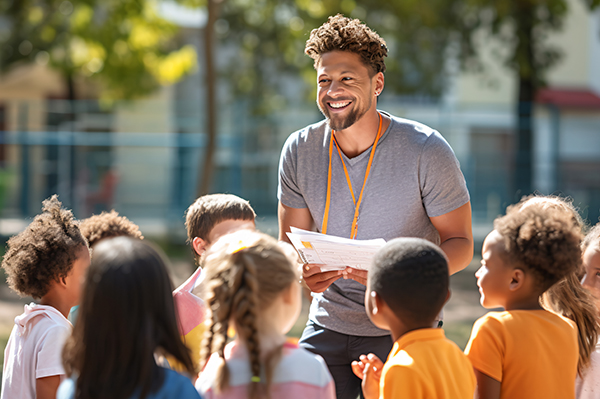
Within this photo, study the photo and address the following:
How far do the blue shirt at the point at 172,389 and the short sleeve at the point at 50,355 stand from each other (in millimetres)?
589

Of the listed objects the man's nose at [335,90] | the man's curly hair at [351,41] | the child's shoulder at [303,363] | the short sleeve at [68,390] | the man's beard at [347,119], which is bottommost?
the short sleeve at [68,390]

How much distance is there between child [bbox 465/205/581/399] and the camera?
6.77ft

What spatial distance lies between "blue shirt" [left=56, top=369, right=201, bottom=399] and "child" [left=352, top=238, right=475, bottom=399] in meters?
0.60

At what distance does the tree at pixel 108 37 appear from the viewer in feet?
33.5

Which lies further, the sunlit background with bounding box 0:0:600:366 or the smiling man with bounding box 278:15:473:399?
the sunlit background with bounding box 0:0:600:366

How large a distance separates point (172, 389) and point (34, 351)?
35.3 inches

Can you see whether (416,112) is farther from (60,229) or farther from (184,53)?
(60,229)

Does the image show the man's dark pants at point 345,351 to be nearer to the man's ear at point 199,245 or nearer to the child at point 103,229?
the man's ear at point 199,245

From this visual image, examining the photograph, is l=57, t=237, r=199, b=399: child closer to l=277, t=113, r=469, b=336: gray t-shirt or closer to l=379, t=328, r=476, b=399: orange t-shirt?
l=379, t=328, r=476, b=399: orange t-shirt

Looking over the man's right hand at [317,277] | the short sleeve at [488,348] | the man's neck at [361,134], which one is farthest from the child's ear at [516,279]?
the man's neck at [361,134]

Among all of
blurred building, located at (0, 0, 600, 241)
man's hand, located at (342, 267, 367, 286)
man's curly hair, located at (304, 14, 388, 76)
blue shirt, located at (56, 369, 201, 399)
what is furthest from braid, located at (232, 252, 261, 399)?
blurred building, located at (0, 0, 600, 241)

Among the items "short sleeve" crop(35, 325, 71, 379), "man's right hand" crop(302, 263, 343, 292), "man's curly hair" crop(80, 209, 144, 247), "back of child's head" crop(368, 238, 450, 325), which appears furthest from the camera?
"man's curly hair" crop(80, 209, 144, 247)

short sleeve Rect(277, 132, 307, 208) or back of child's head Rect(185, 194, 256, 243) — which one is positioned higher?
short sleeve Rect(277, 132, 307, 208)

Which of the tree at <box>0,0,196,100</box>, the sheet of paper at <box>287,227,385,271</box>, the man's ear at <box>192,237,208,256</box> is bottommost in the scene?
the man's ear at <box>192,237,208,256</box>
